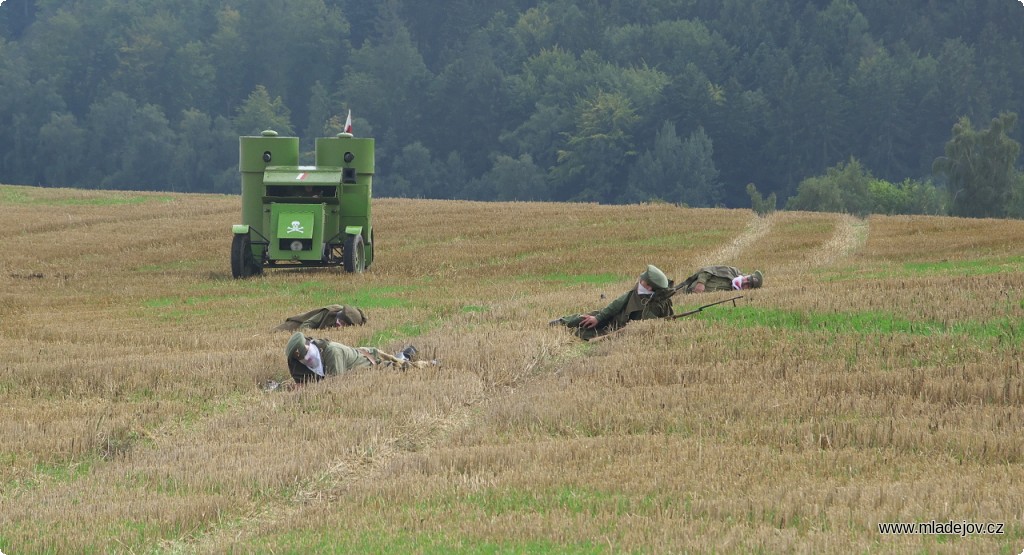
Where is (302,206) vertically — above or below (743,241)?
above

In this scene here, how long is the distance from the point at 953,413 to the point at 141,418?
7.53 m

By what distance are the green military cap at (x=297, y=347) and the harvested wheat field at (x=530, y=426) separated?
21.0 inches

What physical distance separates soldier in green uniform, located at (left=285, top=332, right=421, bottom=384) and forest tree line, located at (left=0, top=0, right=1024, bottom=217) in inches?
2747

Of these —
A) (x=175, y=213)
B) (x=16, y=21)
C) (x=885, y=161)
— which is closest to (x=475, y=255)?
(x=175, y=213)

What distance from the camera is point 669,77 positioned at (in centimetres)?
12144

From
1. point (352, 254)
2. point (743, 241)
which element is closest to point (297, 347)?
point (352, 254)

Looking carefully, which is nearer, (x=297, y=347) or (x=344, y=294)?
(x=297, y=347)

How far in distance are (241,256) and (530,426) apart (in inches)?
688

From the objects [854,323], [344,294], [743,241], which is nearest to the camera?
[854,323]

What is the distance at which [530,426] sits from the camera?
11.8 meters

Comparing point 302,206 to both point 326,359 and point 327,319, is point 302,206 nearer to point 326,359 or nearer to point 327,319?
point 327,319

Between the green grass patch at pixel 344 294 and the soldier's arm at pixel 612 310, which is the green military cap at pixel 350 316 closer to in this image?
the green grass patch at pixel 344 294

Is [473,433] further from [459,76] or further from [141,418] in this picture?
[459,76]

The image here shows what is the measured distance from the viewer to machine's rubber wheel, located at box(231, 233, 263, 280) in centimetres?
2811
